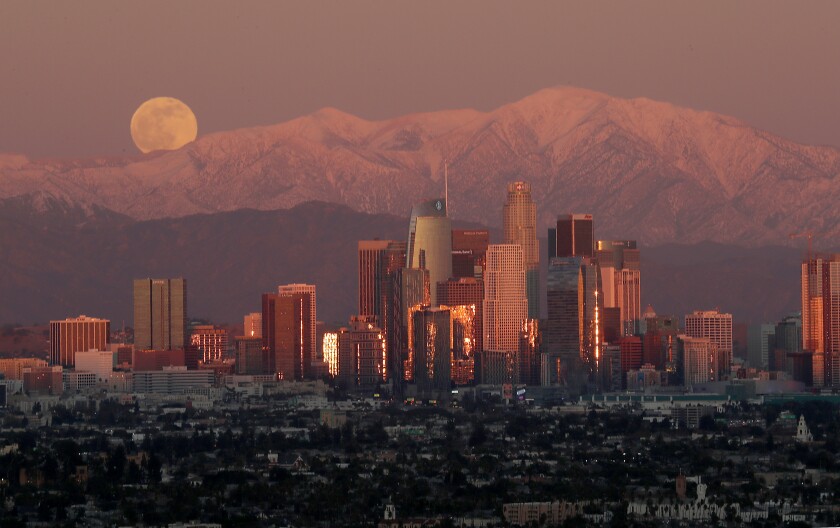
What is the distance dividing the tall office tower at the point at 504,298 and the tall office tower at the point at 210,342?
38.8ft

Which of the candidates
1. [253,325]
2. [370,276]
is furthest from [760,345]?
[253,325]

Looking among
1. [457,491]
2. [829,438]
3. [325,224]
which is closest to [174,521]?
[457,491]

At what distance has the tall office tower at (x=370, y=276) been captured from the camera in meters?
128

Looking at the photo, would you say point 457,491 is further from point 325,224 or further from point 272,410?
point 325,224

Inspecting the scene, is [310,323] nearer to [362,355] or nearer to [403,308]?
[403,308]

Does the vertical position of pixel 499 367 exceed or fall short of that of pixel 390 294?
it falls short

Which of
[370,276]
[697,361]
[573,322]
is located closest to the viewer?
[697,361]

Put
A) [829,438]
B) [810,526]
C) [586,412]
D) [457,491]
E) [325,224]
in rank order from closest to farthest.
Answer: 1. [810,526]
2. [457,491]
3. [829,438]
4. [586,412]
5. [325,224]

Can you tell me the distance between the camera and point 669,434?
8238 centimetres

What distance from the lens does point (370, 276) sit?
426 feet

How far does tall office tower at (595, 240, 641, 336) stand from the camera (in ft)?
418

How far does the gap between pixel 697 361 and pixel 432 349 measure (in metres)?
10.00

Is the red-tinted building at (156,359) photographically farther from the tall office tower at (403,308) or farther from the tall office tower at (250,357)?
the tall office tower at (403,308)

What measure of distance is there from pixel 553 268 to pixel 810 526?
67.4 m
